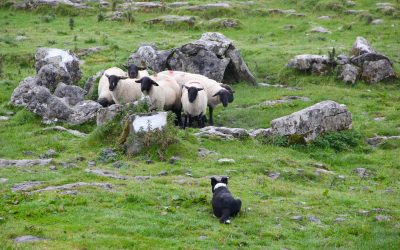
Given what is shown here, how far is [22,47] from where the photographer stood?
37344 millimetres

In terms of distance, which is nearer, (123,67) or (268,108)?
(268,108)

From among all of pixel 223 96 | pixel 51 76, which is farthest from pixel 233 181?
pixel 51 76

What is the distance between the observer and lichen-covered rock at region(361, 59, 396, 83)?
32.2 meters

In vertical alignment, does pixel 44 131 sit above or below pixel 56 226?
below

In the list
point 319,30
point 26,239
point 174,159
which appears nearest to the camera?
point 26,239

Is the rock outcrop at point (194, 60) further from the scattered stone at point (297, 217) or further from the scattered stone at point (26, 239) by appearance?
the scattered stone at point (26, 239)

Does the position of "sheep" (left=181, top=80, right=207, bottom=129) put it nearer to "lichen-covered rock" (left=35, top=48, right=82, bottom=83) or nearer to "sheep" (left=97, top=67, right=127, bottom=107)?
"sheep" (left=97, top=67, right=127, bottom=107)

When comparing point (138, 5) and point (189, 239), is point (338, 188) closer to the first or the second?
point (189, 239)

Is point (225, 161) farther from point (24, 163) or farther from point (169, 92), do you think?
point (169, 92)

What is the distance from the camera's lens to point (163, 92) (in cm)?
2641

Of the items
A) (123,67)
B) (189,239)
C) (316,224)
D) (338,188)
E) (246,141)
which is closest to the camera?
(189,239)

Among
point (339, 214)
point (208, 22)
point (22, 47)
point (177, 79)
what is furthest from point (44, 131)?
point (208, 22)

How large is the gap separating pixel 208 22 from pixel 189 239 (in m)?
34.2

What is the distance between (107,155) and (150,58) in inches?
489
